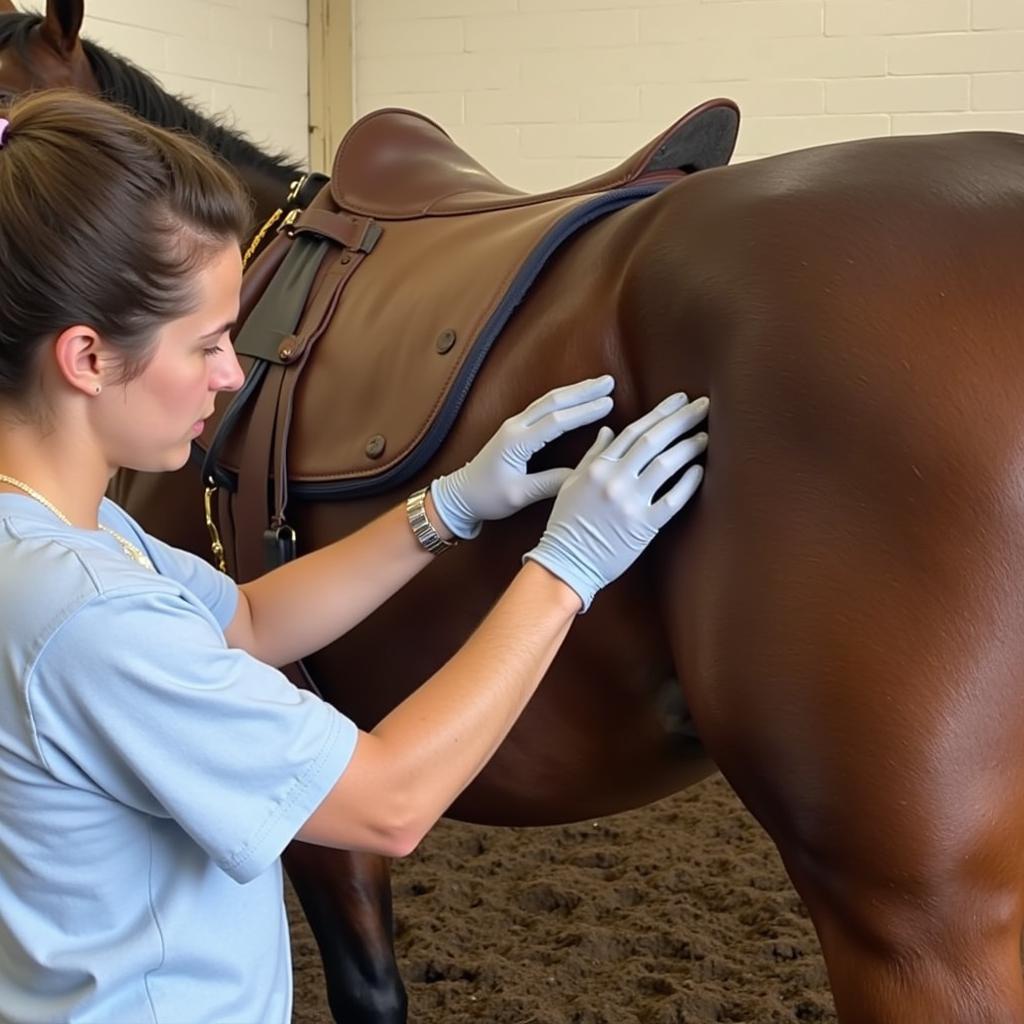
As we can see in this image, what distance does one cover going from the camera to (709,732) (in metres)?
0.98

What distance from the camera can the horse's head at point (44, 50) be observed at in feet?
5.61

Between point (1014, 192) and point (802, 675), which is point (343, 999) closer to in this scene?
point (802, 675)

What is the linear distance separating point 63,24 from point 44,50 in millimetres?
56

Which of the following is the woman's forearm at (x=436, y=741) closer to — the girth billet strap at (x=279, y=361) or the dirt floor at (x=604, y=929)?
the girth billet strap at (x=279, y=361)

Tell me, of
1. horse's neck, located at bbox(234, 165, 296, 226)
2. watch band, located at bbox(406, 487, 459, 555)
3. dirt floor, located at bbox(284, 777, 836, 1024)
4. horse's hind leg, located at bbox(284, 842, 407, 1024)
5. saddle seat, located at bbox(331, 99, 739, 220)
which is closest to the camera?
watch band, located at bbox(406, 487, 459, 555)

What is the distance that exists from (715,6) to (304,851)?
3763mm

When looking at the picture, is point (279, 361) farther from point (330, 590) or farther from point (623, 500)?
point (623, 500)

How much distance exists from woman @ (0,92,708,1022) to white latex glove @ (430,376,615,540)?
0.21 ft

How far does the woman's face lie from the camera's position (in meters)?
0.91

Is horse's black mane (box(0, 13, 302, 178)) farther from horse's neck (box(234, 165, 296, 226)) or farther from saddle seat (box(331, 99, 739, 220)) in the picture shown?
saddle seat (box(331, 99, 739, 220))

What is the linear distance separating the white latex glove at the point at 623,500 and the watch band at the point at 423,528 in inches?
7.2

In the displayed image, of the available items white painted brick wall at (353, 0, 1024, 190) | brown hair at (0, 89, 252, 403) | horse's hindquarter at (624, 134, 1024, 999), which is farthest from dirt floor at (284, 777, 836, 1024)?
white painted brick wall at (353, 0, 1024, 190)

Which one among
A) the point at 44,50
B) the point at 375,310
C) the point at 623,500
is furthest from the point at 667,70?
the point at 623,500

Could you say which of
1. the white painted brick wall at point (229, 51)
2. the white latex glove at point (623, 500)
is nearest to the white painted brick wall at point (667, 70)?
the white painted brick wall at point (229, 51)
